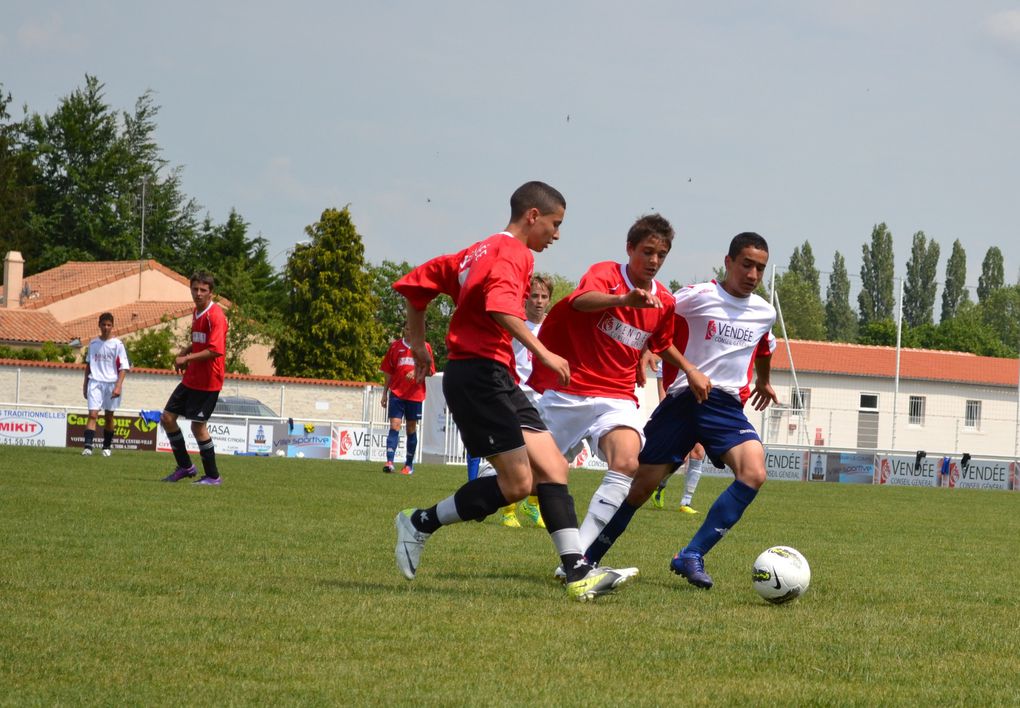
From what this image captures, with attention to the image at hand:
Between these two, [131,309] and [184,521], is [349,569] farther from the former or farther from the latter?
[131,309]

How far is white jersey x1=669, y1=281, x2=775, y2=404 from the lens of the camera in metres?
7.41

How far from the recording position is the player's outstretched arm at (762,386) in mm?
7949

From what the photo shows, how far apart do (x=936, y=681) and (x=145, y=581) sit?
146 inches

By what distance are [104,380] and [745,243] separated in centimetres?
1624

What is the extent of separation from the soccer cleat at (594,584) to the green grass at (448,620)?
0.50 feet

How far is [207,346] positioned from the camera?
14055mm

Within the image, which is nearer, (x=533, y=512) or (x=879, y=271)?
(x=533, y=512)

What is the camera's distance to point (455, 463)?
2939cm

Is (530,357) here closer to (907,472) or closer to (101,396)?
(101,396)

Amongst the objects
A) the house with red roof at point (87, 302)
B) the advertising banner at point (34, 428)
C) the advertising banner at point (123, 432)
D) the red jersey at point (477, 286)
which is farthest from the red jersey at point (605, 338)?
the house with red roof at point (87, 302)

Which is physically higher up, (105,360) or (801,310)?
(801,310)

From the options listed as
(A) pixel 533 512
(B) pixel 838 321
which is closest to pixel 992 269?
(B) pixel 838 321

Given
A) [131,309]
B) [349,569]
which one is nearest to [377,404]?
[131,309]

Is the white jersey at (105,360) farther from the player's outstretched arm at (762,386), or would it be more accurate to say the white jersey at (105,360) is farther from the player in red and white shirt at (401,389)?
the player's outstretched arm at (762,386)
